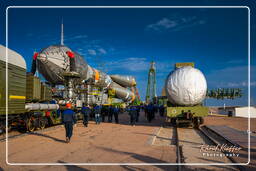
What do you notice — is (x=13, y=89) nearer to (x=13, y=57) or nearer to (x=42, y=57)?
(x=13, y=57)

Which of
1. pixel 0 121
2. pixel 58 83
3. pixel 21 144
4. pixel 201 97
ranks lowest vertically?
pixel 21 144

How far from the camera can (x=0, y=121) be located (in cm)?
838

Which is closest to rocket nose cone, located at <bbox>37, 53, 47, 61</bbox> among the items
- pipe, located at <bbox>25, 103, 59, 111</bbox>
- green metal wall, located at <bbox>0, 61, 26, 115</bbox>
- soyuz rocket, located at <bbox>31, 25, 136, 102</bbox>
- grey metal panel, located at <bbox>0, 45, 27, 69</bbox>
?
soyuz rocket, located at <bbox>31, 25, 136, 102</bbox>

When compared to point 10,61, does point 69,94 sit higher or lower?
lower

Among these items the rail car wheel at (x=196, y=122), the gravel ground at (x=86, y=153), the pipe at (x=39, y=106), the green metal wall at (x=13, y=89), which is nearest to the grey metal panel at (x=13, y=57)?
the green metal wall at (x=13, y=89)

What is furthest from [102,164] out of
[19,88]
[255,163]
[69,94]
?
[69,94]

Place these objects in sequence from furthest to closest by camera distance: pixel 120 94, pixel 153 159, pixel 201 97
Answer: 1. pixel 120 94
2. pixel 201 97
3. pixel 153 159

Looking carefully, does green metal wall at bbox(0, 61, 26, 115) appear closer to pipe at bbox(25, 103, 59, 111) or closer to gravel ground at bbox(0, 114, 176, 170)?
pipe at bbox(25, 103, 59, 111)

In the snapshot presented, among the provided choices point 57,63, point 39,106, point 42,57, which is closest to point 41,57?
point 42,57

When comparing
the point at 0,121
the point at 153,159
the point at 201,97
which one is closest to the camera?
the point at 153,159

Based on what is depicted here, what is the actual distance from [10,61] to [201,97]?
395 inches

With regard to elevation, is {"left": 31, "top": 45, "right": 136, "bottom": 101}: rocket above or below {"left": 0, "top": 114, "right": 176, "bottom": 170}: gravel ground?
above

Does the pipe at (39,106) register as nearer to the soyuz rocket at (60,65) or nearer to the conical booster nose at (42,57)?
the soyuz rocket at (60,65)

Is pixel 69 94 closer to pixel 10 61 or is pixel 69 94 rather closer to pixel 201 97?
pixel 10 61
